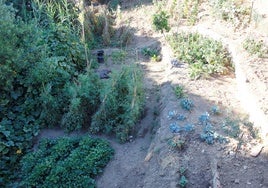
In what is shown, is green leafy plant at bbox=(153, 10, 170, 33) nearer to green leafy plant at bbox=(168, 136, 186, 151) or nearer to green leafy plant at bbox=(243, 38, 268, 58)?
green leafy plant at bbox=(243, 38, 268, 58)

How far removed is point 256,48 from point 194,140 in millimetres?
2212

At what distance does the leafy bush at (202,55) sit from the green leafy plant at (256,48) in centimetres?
36

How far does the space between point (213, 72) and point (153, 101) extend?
1.10 metres

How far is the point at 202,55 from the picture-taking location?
5.75 metres

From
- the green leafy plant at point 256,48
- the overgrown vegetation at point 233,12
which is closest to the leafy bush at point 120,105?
the green leafy plant at point 256,48

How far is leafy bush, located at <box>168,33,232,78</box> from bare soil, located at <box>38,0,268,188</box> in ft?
0.43

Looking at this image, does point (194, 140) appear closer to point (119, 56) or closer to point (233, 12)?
point (119, 56)

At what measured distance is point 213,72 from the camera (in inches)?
219

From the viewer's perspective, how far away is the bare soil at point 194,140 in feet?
12.3

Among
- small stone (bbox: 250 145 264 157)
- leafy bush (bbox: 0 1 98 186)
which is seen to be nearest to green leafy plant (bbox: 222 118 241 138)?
small stone (bbox: 250 145 264 157)

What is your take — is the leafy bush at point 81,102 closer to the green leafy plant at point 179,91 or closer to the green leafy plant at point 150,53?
the green leafy plant at point 179,91

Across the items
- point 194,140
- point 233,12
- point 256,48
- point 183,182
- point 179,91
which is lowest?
point 183,182

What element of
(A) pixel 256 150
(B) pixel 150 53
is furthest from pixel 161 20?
(A) pixel 256 150

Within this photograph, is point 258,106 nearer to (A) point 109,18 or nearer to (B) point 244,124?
(B) point 244,124
